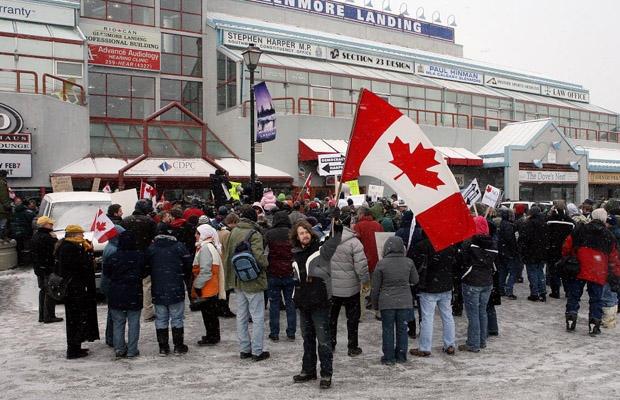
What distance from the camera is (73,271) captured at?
6.78 meters

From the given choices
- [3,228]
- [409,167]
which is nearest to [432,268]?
[409,167]

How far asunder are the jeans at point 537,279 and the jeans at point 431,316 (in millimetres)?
4172

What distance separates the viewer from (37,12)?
72.2 ft

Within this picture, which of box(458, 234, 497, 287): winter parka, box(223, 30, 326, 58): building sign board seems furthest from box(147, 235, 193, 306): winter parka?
box(223, 30, 326, 58): building sign board

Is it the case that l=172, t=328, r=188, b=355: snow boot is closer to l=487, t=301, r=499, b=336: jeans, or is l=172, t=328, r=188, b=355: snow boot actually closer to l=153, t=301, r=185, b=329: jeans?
l=153, t=301, r=185, b=329: jeans

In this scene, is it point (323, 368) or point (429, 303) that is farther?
point (429, 303)

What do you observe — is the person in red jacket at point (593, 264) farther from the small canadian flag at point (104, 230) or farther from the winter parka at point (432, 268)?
the small canadian flag at point (104, 230)

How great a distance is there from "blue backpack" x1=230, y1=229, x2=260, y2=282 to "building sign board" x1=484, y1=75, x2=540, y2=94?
35205mm

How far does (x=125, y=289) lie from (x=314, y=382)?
2679 millimetres

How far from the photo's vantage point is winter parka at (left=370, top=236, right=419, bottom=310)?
20.6ft

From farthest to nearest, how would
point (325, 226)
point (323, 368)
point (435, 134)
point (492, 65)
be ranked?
point (492, 65) → point (435, 134) → point (325, 226) → point (323, 368)

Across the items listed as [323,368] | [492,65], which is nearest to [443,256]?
[323,368]

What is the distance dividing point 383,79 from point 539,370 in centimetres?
2437

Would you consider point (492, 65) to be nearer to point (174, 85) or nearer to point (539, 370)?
point (174, 85)
